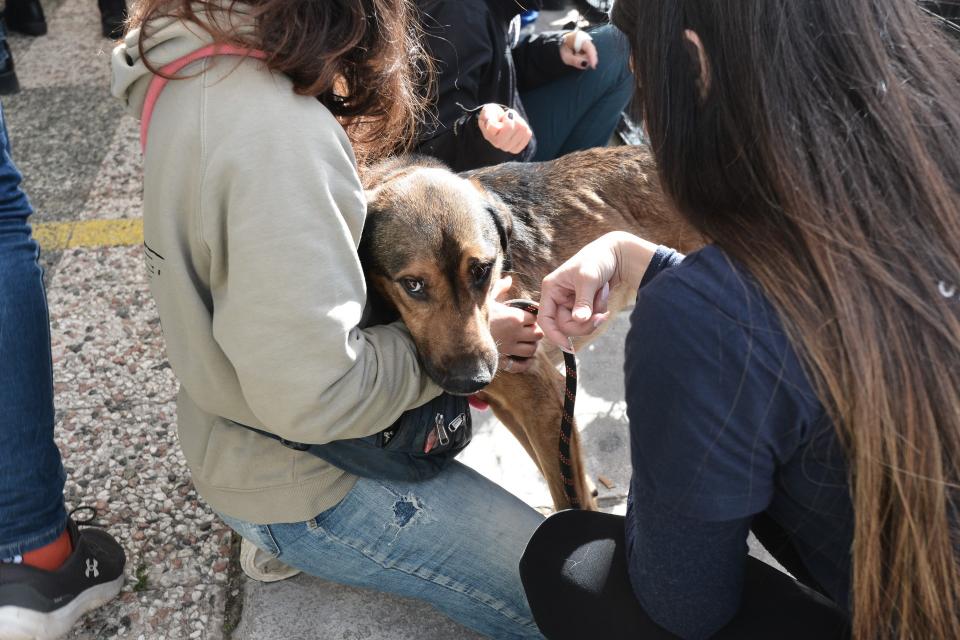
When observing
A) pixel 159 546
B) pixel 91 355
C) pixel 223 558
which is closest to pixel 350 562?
pixel 223 558

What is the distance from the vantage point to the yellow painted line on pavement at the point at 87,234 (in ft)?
14.4

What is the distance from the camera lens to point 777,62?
1402mm

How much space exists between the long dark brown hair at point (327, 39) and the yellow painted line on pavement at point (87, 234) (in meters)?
2.75

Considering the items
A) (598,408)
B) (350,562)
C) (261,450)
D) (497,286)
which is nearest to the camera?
(261,450)

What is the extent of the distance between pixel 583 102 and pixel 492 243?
203 centimetres

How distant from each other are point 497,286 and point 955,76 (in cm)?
155

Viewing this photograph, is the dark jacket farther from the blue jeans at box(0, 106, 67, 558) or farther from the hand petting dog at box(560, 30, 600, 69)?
the blue jeans at box(0, 106, 67, 558)

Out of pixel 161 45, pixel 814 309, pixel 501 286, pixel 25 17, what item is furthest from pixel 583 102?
pixel 25 17

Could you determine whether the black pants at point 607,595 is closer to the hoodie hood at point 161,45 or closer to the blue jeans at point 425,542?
the blue jeans at point 425,542

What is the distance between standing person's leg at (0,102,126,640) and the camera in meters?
2.28

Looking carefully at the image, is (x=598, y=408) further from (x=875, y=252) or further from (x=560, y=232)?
(x=875, y=252)

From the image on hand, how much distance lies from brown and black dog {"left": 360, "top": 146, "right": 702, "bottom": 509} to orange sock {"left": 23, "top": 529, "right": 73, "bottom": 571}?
116 centimetres

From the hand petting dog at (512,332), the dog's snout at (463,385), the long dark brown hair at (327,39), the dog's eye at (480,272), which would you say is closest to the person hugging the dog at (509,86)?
the dog's eye at (480,272)

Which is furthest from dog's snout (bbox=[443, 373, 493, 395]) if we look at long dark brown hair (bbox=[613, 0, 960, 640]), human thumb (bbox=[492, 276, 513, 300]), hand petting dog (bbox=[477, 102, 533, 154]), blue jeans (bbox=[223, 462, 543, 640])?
hand petting dog (bbox=[477, 102, 533, 154])
